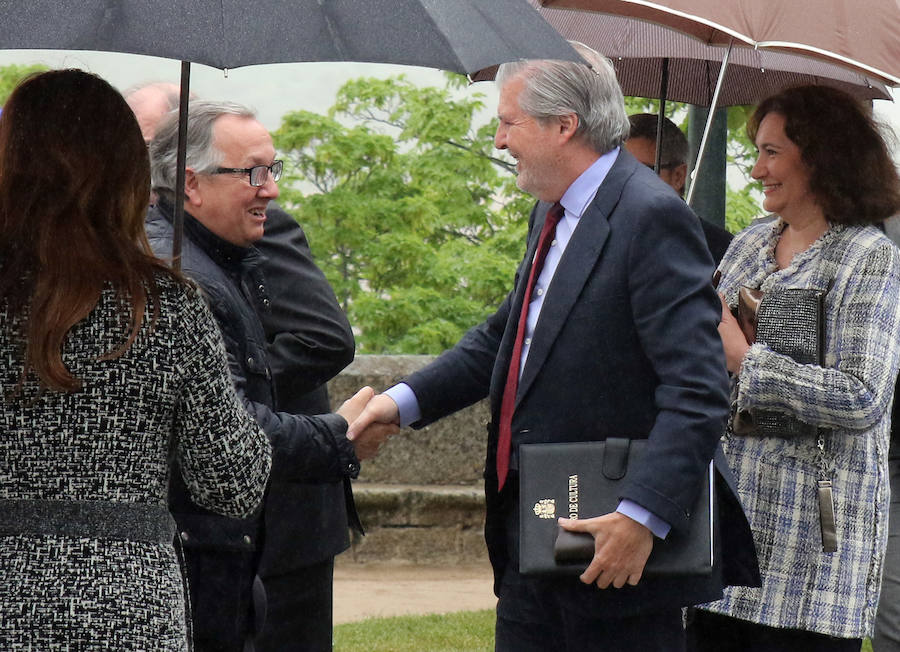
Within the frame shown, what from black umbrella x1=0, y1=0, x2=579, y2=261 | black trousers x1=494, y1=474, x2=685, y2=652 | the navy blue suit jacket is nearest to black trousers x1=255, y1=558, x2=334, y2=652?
black trousers x1=494, y1=474, x2=685, y2=652

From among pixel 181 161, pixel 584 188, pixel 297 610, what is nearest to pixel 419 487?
pixel 297 610

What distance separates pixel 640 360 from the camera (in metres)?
3.30

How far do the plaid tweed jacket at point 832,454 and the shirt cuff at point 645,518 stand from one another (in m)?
0.66

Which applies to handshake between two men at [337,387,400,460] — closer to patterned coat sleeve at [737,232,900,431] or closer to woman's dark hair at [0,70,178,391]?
patterned coat sleeve at [737,232,900,431]

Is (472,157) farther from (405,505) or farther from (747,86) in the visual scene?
(747,86)

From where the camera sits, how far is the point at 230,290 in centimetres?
335

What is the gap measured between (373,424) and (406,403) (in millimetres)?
112

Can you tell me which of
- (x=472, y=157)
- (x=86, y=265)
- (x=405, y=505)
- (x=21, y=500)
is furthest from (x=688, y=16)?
(x=472, y=157)

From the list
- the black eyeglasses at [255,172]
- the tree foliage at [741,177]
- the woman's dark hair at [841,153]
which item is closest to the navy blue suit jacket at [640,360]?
the woman's dark hair at [841,153]

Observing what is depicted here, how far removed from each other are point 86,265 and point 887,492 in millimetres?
2281

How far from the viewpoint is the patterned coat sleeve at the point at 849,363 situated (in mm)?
3611

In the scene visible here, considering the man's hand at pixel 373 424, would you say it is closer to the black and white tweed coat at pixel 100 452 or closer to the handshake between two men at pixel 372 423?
the handshake between two men at pixel 372 423

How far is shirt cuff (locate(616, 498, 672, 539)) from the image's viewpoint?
10.3 ft

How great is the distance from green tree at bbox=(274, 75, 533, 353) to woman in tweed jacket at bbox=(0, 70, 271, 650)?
891cm
